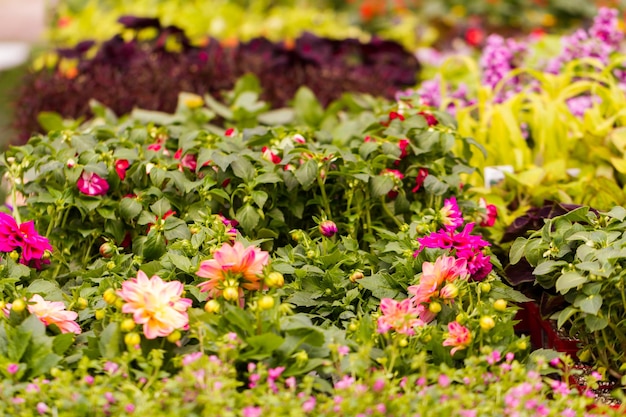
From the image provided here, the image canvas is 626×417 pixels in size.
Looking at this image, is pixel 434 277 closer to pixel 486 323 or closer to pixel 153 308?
pixel 486 323

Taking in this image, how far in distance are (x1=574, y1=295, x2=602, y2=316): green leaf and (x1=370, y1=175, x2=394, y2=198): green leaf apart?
512mm

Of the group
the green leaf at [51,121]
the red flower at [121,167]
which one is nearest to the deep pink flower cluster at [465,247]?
the red flower at [121,167]

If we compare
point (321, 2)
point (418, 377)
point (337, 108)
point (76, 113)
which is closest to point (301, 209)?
point (418, 377)

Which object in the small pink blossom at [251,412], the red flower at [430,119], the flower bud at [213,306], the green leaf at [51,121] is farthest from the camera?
the green leaf at [51,121]

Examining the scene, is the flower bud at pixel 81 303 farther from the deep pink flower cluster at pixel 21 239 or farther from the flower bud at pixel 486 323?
the flower bud at pixel 486 323

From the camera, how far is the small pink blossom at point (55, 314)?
1.42 meters

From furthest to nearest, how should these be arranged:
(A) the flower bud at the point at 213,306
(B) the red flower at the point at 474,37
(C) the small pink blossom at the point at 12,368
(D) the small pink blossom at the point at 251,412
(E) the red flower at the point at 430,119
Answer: (B) the red flower at the point at 474,37
(E) the red flower at the point at 430,119
(A) the flower bud at the point at 213,306
(C) the small pink blossom at the point at 12,368
(D) the small pink blossom at the point at 251,412

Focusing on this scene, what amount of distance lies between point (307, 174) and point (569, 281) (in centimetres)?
57

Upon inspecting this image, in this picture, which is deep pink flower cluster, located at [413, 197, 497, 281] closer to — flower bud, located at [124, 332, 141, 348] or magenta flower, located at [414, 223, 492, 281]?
magenta flower, located at [414, 223, 492, 281]

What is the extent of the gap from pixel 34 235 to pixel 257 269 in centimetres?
54

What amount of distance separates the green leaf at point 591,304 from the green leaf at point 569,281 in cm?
3

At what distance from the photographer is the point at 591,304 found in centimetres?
139

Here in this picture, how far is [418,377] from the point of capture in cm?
134

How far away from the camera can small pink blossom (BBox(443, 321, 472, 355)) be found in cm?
136
